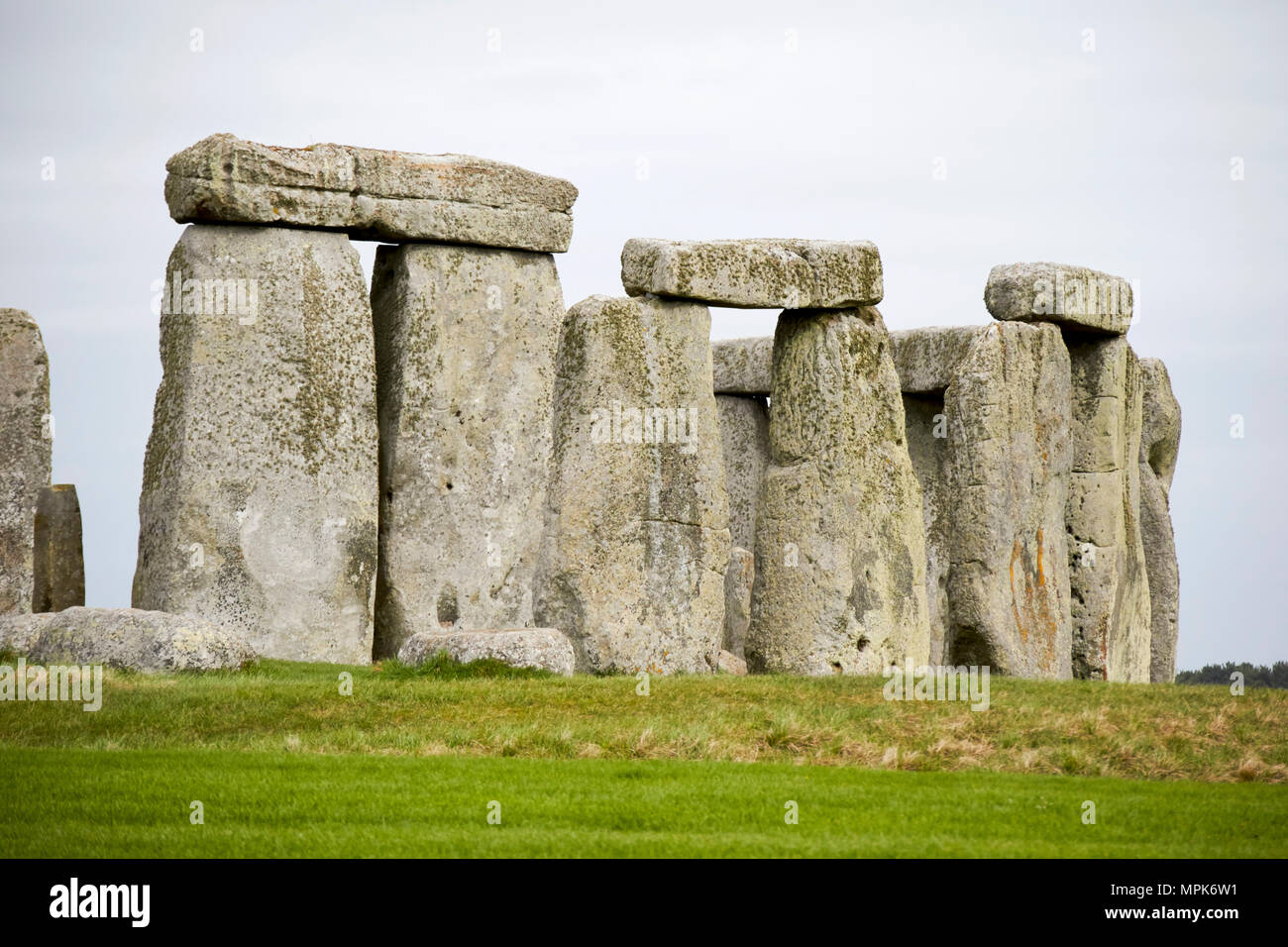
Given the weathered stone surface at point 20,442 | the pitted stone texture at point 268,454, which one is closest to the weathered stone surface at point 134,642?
the pitted stone texture at point 268,454

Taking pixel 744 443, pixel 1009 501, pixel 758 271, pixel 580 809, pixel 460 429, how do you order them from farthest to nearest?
1. pixel 744 443
2. pixel 460 429
3. pixel 1009 501
4. pixel 758 271
5. pixel 580 809

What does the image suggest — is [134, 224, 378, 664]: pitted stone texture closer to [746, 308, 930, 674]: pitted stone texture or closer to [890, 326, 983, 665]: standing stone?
[746, 308, 930, 674]: pitted stone texture

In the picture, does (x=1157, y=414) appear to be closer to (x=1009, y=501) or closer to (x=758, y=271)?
(x=1009, y=501)

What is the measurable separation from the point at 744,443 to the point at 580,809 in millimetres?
16819

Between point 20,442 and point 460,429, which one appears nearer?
point 460,429

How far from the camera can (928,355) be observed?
24250mm

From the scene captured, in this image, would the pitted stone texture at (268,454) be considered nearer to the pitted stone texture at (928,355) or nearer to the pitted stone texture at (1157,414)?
the pitted stone texture at (928,355)

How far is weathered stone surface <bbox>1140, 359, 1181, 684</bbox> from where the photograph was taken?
26094 mm

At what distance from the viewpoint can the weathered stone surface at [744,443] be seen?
26984 mm

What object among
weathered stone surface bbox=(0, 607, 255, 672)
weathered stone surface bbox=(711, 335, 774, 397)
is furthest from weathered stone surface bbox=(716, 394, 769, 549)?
weathered stone surface bbox=(0, 607, 255, 672)

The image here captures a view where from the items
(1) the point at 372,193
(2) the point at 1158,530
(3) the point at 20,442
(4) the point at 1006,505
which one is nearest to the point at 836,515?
(4) the point at 1006,505
